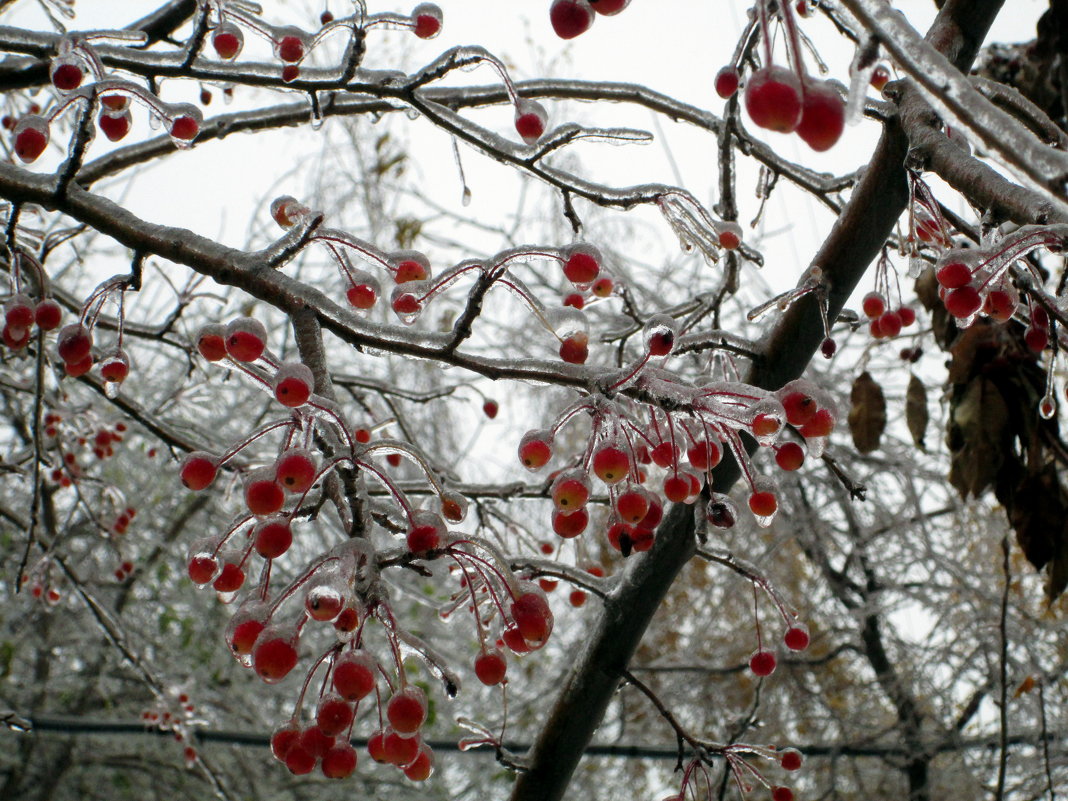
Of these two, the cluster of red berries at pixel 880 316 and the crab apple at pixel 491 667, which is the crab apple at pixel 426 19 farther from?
the crab apple at pixel 491 667

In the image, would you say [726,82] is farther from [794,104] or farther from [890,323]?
[794,104]

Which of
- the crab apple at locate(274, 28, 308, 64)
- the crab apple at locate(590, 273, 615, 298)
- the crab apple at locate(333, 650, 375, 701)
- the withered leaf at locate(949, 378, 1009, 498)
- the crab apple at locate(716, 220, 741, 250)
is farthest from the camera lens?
the withered leaf at locate(949, 378, 1009, 498)

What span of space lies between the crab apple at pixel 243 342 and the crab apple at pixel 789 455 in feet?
2.18

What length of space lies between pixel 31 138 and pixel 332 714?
37.3 inches

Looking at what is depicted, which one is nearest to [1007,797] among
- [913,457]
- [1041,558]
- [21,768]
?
[913,457]

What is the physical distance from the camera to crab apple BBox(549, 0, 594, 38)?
90 cm

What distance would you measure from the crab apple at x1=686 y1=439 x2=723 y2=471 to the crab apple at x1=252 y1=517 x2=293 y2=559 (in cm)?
49

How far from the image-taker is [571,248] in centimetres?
106

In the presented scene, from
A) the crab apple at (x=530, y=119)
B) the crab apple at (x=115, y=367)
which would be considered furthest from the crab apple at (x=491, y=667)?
the crab apple at (x=530, y=119)

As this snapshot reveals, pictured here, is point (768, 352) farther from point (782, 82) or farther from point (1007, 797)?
point (1007, 797)

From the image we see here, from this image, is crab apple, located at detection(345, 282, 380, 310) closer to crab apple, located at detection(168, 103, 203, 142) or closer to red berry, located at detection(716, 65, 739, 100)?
crab apple, located at detection(168, 103, 203, 142)

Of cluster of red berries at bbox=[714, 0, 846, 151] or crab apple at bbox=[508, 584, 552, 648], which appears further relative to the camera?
crab apple at bbox=[508, 584, 552, 648]

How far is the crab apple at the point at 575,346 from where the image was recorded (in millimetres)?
1058

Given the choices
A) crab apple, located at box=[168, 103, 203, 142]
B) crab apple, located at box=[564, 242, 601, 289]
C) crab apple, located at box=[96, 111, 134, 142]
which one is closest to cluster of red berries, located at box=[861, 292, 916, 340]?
crab apple, located at box=[564, 242, 601, 289]
